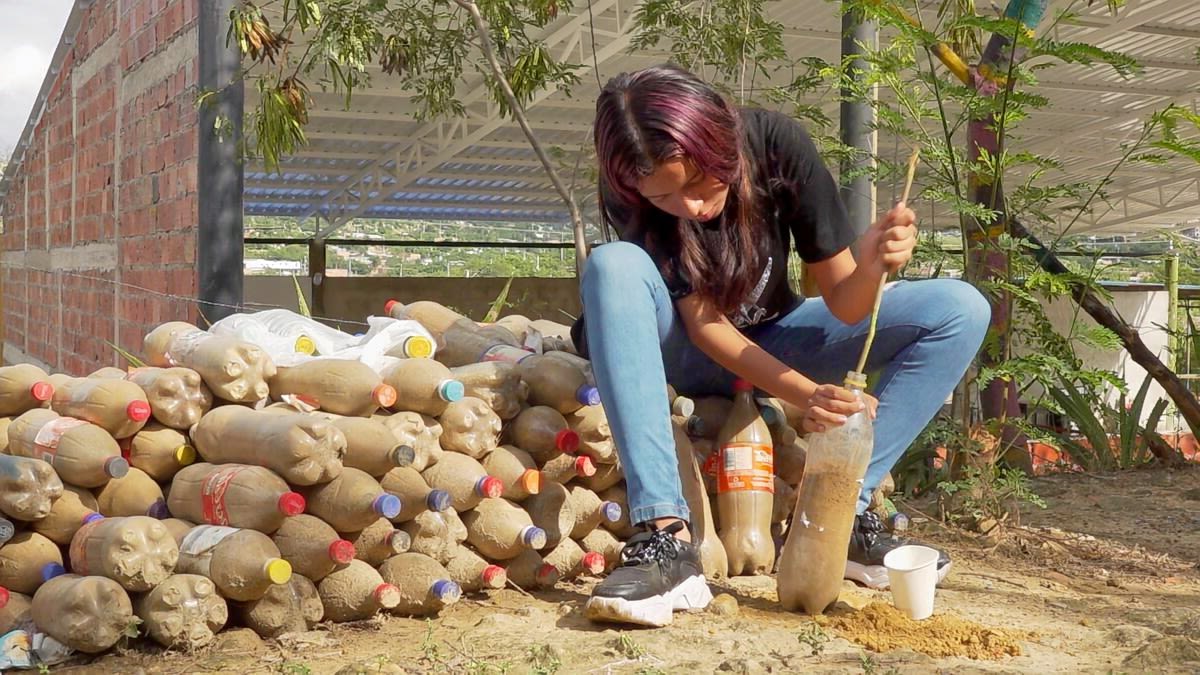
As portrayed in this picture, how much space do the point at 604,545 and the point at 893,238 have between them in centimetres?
108

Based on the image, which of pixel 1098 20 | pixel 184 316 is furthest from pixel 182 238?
pixel 1098 20

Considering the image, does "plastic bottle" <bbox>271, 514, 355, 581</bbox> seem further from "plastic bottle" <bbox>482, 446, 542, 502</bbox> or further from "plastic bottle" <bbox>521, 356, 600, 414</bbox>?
"plastic bottle" <bbox>521, 356, 600, 414</bbox>

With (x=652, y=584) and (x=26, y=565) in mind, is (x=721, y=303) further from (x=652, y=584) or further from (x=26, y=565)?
(x=26, y=565)

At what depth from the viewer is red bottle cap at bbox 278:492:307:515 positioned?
2.45m

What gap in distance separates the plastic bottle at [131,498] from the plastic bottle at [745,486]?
1.32 meters

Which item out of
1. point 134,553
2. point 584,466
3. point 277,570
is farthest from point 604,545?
point 134,553

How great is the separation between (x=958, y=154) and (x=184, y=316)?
313cm

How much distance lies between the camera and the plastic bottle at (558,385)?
115 inches

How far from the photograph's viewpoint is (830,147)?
4098 millimetres

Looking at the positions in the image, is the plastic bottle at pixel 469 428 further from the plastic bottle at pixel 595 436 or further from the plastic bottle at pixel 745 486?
the plastic bottle at pixel 745 486

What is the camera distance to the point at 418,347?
3.13m

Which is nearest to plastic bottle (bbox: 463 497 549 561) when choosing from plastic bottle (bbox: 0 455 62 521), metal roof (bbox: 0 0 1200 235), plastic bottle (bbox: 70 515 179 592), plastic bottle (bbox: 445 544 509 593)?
plastic bottle (bbox: 445 544 509 593)

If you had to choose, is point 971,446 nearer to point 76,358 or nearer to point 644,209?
point 644,209

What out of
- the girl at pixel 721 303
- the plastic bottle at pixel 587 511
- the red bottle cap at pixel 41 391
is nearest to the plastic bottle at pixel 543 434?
the plastic bottle at pixel 587 511
